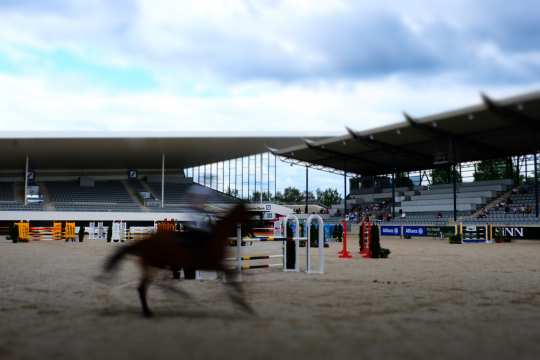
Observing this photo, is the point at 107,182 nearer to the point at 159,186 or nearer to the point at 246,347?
the point at 159,186

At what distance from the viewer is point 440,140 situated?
1310 inches

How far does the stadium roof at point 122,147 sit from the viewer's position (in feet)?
132

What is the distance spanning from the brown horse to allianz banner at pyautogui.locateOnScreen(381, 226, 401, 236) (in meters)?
31.6

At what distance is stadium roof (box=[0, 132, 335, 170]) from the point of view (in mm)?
40125

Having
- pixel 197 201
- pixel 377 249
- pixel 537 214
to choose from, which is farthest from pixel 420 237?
pixel 197 201

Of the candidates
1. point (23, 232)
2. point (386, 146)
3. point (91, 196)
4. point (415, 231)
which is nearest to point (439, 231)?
point (415, 231)

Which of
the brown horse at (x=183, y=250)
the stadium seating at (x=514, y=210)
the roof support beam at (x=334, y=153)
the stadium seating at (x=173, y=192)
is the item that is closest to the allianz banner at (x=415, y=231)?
the stadium seating at (x=514, y=210)

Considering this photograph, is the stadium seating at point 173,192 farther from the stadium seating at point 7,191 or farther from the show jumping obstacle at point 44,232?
the show jumping obstacle at point 44,232

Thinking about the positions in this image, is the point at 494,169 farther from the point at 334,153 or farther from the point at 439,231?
the point at 439,231

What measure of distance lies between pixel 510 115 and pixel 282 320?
76.5 ft

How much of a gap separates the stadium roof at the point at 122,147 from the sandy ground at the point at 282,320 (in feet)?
105

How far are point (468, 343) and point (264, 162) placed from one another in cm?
4918

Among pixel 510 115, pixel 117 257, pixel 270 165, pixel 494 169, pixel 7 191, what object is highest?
pixel 270 165

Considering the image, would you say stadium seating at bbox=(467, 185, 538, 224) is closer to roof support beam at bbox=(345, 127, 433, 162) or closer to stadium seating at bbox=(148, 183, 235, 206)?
roof support beam at bbox=(345, 127, 433, 162)
